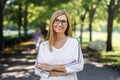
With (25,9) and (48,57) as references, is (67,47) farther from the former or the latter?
(25,9)

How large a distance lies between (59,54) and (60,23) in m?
0.35

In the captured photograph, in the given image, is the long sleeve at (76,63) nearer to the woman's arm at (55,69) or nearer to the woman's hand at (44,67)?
the woman's arm at (55,69)

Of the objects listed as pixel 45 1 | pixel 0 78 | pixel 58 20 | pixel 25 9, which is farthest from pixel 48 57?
pixel 25 9

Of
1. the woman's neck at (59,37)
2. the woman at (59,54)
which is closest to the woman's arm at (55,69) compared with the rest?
the woman at (59,54)

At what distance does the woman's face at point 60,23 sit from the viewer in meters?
4.21

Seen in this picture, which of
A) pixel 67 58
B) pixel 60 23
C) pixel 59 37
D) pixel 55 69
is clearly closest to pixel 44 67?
pixel 55 69

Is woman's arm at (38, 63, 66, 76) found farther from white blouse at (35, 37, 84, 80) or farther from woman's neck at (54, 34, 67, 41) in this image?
woman's neck at (54, 34, 67, 41)

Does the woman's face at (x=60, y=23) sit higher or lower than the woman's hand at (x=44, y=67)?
higher

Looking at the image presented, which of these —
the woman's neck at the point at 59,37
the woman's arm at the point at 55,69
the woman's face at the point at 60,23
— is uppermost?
the woman's face at the point at 60,23

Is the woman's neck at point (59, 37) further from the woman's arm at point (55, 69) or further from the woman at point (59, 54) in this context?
the woman's arm at point (55, 69)

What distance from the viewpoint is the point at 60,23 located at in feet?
13.8

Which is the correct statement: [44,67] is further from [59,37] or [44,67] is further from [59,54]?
[59,37]

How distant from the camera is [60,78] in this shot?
4074mm

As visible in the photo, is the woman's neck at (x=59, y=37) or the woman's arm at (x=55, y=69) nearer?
the woman's arm at (x=55, y=69)
